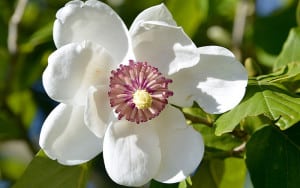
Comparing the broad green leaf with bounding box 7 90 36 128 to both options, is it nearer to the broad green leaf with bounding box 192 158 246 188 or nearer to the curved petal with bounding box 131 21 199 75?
the broad green leaf with bounding box 192 158 246 188

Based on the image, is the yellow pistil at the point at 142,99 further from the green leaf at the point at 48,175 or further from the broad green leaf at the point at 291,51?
the broad green leaf at the point at 291,51

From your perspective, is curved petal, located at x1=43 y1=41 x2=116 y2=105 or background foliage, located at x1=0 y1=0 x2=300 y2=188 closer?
curved petal, located at x1=43 y1=41 x2=116 y2=105

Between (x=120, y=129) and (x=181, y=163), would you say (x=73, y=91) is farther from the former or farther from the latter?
(x=181, y=163)

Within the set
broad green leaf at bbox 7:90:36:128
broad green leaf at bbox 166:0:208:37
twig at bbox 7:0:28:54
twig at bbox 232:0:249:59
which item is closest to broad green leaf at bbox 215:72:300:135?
twig at bbox 232:0:249:59

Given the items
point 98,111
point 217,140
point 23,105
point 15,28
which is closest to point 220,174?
point 217,140

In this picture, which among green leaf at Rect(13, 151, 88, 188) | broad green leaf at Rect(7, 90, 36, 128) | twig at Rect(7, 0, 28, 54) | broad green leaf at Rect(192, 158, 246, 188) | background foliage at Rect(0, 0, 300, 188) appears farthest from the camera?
broad green leaf at Rect(7, 90, 36, 128)

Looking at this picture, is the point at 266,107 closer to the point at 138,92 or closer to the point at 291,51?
the point at 138,92

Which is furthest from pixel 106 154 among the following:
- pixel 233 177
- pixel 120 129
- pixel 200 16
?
pixel 200 16

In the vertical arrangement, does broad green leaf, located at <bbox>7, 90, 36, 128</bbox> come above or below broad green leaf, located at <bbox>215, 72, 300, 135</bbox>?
below
